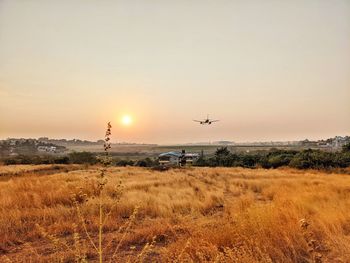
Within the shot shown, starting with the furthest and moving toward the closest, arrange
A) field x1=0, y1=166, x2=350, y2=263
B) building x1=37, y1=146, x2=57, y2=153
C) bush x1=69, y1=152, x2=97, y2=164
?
building x1=37, y1=146, x2=57, y2=153 → bush x1=69, y1=152, x2=97, y2=164 → field x1=0, y1=166, x2=350, y2=263

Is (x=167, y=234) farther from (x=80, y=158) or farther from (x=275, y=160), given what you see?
(x=80, y=158)

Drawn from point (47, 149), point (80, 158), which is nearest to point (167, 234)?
point (80, 158)

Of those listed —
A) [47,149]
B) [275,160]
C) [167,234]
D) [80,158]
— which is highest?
[47,149]

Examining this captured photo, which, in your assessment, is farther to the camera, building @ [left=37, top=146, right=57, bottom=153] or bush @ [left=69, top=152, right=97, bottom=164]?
building @ [left=37, top=146, right=57, bottom=153]

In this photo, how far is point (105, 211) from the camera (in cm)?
998

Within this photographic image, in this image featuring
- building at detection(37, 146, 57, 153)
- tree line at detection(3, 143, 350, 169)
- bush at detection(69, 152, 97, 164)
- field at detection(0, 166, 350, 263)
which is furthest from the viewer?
building at detection(37, 146, 57, 153)

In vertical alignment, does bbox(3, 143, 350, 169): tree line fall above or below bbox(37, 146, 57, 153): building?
below

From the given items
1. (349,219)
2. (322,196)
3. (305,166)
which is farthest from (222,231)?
(305,166)

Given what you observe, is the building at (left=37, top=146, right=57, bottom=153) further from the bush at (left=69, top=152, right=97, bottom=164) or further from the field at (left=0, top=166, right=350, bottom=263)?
the field at (left=0, top=166, right=350, bottom=263)

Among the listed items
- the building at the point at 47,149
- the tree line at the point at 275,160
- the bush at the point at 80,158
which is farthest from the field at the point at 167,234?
the building at the point at 47,149

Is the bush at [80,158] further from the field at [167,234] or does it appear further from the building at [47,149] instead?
the field at [167,234]

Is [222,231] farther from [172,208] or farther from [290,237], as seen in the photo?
[172,208]

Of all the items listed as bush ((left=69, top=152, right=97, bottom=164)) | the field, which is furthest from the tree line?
the field

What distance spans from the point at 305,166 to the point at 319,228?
33.6 metres
